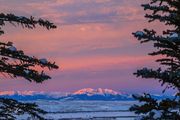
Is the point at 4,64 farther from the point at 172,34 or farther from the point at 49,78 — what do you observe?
the point at 172,34

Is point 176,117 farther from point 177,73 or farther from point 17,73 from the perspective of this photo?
point 17,73

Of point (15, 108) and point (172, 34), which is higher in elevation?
point (172, 34)

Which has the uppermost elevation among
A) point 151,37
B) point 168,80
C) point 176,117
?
point 151,37

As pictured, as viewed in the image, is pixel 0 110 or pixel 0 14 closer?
pixel 0 14

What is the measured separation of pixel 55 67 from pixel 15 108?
1351 mm

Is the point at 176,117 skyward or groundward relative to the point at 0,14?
groundward

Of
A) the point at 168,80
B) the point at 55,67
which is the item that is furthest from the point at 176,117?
the point at 55,67

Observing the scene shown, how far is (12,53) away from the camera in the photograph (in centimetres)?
1041

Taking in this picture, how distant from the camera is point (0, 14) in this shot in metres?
10.4

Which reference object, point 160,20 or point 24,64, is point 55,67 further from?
point 160,20

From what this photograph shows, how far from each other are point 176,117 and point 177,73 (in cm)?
110

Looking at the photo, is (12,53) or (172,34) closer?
(12,53)

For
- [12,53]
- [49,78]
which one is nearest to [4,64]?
[12,53]

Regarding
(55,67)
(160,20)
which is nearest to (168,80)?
(160,20)
